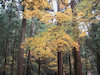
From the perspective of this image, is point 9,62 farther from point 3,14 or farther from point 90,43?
point 90,43

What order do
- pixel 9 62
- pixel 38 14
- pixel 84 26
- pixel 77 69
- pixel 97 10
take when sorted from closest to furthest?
pixel 97 10
pixel 84 26
pixel 38 14
pixel 77 69
pixel 9 62

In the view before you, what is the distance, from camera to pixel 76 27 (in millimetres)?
3266

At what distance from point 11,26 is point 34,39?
1131 cm

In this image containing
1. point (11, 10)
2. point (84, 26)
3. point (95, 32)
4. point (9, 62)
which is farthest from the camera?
point (9, 62)

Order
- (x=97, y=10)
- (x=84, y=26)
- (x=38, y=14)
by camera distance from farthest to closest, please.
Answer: (x=38, y=14), (x=84, y=26), (x=97, y=10)

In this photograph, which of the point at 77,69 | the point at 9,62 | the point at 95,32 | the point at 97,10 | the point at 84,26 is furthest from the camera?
the point at 9,62

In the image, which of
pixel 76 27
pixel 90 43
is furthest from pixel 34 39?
pixel 90 43

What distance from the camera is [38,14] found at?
452cm

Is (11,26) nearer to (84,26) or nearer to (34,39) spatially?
(34,39)

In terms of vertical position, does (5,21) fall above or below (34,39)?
above

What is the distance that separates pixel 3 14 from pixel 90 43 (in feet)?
45.8

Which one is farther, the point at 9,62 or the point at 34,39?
the point at 9,62

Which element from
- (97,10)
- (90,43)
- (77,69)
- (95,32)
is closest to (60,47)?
(77,69)

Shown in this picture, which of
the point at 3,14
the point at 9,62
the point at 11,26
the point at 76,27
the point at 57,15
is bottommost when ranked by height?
the point at 9,62
